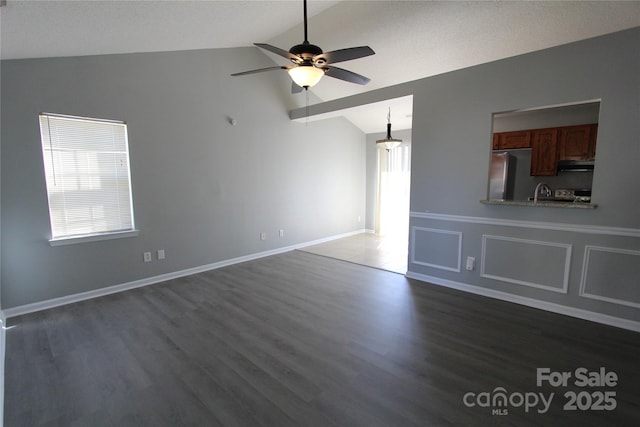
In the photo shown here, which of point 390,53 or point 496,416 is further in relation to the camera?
point 390,53

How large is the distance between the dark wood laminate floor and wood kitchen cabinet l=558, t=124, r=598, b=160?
2929 mm

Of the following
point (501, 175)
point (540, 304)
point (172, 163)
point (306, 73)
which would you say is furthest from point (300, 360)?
point (501, 175)

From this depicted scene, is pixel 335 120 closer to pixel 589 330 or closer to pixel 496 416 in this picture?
pixel 589 330

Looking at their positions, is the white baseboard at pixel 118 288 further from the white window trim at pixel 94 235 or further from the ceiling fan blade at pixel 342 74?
the ceiling fan blade at pixel 342 74

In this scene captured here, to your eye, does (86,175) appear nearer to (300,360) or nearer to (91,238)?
(91,238)

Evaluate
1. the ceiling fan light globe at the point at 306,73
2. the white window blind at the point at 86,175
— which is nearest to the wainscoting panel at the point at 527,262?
the ceiling fan light globe at the point at 306,73

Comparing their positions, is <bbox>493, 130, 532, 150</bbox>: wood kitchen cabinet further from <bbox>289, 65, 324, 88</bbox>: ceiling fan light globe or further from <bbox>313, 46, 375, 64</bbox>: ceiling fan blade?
<bbox>289, 65, 324, 88</bbox>: ceiling fan light globe

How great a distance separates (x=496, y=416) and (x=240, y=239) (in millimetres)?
4031

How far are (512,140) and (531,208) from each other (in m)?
2.56

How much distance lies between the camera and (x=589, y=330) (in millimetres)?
2635

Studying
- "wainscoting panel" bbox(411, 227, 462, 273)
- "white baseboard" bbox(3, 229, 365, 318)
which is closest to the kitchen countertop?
"wainscoting panel" bbox(411, 227, 462, 273)

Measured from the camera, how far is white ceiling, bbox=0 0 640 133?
234 centimetres

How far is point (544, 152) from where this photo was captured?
472 cm

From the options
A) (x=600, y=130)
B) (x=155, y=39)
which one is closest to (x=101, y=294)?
(x=155, y=39)
